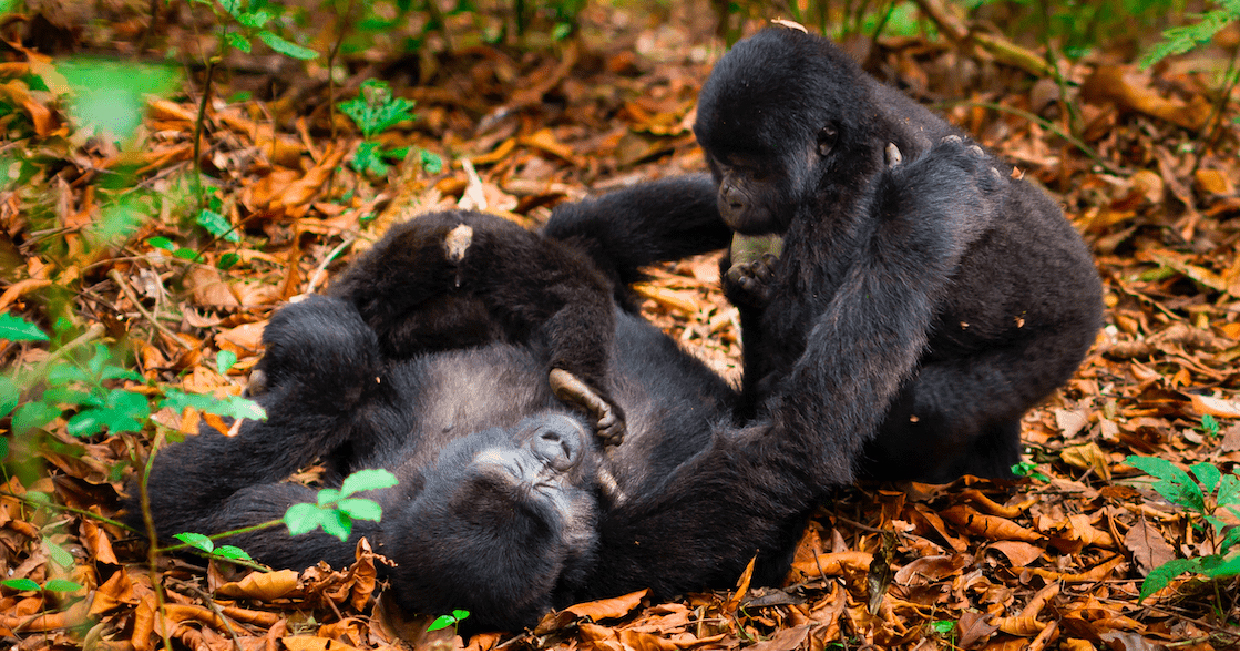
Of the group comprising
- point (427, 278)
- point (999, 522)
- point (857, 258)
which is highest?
point (857, 258)

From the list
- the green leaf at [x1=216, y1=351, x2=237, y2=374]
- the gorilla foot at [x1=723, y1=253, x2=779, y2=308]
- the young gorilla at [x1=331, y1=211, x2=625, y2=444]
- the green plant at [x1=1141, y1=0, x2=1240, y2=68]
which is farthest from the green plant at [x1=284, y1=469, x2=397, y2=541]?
the green plant at [x1=1141, y1=0, x2=1240, y2=68]

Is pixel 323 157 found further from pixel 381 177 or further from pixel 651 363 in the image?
pixel 651 363

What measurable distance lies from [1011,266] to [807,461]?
1088 mm

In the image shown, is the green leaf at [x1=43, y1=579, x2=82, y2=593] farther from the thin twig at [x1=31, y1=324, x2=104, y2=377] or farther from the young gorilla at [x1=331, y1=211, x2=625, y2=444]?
the young gorilla at [x1=331, y1=211, x2=625, y2=444]

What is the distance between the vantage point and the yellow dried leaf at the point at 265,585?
298 cm

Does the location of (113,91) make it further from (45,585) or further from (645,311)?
(645,311)

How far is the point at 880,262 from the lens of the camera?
10.5 feet

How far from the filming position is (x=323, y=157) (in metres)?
5.30

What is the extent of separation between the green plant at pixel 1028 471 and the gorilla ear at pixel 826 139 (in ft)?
A: 4.59

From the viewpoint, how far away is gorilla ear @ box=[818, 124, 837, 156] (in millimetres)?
3492

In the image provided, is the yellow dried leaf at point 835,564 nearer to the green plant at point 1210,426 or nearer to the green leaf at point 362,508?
the green plant at point 1210,426

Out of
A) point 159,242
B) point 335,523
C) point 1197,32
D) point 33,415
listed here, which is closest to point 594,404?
point 335,523

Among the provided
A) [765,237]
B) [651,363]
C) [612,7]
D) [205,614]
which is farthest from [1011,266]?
[612,7]

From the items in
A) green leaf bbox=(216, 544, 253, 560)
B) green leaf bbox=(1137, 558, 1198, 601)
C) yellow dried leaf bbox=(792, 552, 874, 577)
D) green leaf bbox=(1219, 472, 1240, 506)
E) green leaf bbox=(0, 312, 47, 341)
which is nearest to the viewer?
green leaf bbox=(0, 312, 47, 341)
